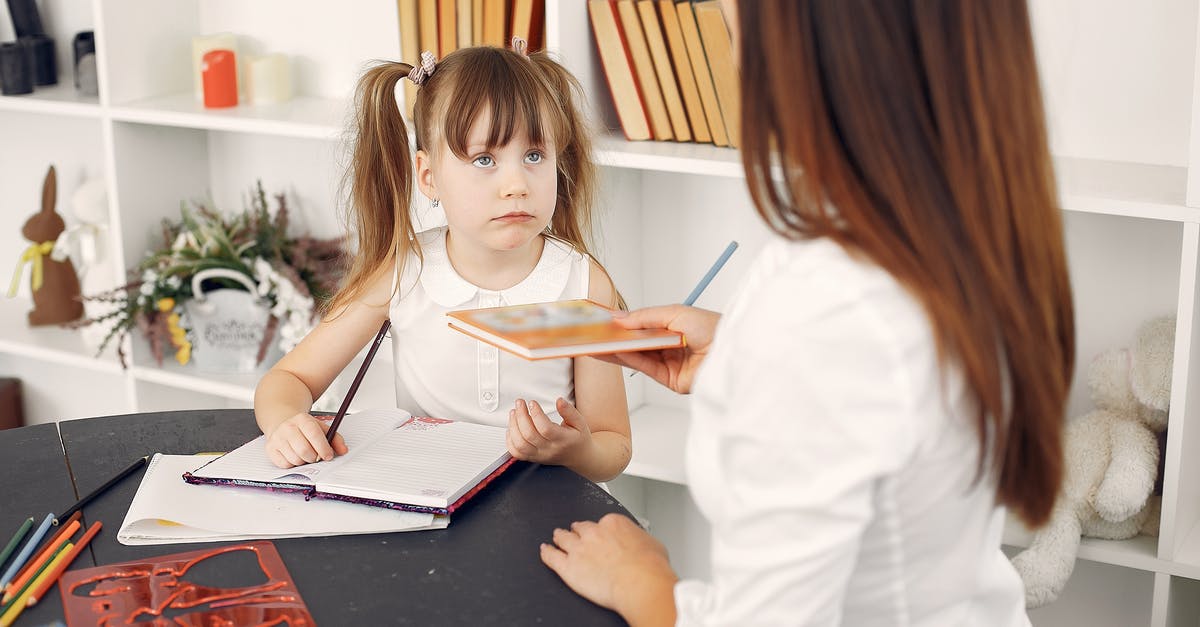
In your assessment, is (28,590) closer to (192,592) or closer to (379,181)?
(192,592)

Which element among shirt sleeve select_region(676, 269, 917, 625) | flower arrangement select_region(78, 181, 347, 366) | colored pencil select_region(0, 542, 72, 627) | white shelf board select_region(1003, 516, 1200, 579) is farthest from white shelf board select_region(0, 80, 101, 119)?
shirt sleeve select_region(676, 269, 917, 625)

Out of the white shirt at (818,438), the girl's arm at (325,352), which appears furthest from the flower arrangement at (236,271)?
the white shirt at (818,438)

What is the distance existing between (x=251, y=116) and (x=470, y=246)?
2.79 ft

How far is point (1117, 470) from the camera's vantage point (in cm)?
162

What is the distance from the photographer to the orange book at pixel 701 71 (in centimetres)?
180

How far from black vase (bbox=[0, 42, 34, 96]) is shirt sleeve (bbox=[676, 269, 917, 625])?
86.8 inches

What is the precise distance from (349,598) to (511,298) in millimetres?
625

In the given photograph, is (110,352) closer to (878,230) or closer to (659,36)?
(659,36)

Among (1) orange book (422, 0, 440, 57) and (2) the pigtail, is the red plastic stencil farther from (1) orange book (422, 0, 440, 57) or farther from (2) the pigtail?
(1) orange book (422, 0, 440, 57)

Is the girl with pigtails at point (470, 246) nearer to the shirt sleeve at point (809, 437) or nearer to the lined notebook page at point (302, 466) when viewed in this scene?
the lined notebook page at point (302, 466)

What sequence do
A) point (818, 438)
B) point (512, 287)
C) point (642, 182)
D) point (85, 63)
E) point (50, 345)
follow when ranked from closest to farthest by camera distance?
point (818, 438)
point (512, 287)
point (642, 182)
point (85, 63)
point (50, 345)

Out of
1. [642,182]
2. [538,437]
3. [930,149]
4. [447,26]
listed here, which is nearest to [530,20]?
[447,26]

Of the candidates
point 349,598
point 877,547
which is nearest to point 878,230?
point 877,547

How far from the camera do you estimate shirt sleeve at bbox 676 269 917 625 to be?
707 mm
